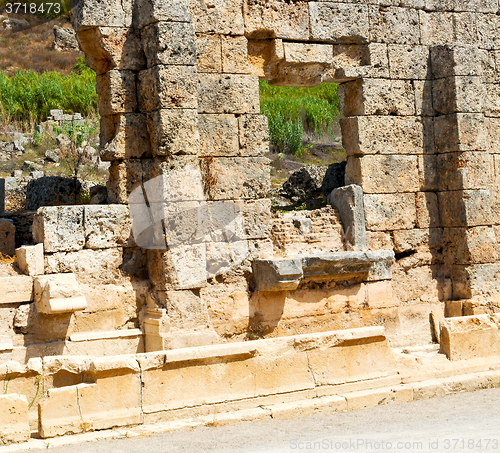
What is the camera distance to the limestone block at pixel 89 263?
676 cm

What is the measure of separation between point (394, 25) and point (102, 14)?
12.6ft

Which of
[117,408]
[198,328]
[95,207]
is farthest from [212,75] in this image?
[117,408]

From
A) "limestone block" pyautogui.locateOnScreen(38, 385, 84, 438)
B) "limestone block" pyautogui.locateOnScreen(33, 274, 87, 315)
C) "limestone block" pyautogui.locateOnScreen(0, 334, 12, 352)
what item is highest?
"limestone block" pyautogui.locateOnScreen(33, 274, 87, 315)

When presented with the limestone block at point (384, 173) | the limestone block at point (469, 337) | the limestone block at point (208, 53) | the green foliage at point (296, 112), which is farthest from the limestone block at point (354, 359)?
the green foliage at point (296, 112)

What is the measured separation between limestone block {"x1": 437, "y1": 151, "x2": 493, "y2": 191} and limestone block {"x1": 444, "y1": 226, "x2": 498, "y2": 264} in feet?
1.91

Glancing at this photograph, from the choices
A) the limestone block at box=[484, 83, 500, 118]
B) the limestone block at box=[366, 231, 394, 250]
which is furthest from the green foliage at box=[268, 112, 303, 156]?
the limestone block at box=[366, 231, 394, 250]

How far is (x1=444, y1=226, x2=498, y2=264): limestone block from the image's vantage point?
28.4ft

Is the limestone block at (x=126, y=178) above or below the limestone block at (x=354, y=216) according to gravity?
above

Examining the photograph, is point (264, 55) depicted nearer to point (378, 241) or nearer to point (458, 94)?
point (458, 94)

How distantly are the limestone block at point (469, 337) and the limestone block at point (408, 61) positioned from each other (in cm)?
350

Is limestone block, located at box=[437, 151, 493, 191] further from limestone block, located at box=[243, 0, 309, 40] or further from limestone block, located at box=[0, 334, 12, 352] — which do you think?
limestone block, located at box=[0, 334, 12, 352]

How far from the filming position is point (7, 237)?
299 inches

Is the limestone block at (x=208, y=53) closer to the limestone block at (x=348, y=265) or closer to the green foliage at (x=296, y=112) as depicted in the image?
the limestone block at (x=348, y=265)

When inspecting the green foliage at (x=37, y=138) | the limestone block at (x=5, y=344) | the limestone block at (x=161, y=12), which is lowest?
the limestone block at (x=5, y=344)
